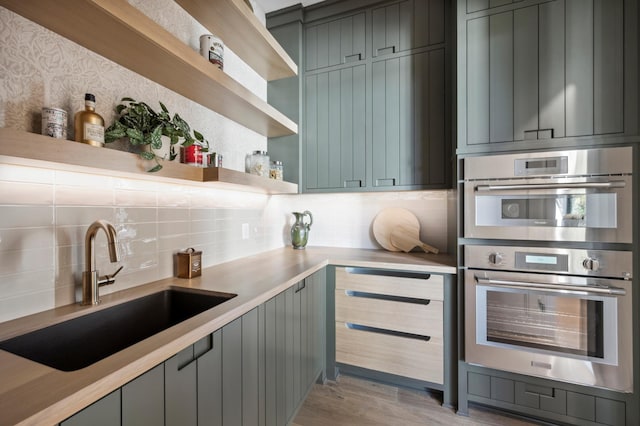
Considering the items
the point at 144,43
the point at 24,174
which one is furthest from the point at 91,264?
the point at 144,43

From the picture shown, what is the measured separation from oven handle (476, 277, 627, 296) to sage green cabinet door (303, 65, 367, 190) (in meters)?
1.10

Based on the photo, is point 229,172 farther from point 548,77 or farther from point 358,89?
point 548,77

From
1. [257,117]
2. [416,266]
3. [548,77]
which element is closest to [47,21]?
[257,117]

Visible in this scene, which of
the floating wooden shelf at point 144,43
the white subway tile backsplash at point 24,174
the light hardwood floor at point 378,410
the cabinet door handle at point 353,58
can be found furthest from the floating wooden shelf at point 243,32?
the light hardwood floor at point 378,410

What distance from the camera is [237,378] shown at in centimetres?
102

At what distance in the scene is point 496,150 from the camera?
Answer: 1550 mm

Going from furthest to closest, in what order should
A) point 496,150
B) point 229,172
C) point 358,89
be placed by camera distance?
1. point 358,89
2. point 496,150
3. point 229,172

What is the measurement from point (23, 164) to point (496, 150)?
81.1 inches

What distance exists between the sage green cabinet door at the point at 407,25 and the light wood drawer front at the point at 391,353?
203 cm

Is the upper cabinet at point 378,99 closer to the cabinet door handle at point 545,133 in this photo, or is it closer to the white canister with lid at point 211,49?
the cabinet door handle at point 545,133

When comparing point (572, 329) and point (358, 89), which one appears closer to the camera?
→ point (572, 329)

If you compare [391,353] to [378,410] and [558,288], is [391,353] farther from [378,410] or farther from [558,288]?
[558,288]

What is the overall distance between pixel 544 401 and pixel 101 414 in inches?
79.3

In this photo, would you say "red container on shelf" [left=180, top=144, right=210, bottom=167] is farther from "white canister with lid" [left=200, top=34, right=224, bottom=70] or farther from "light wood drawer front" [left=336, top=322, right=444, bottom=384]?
"light wood drawer front" [left=336, top=322, right=444, bottom=384]
